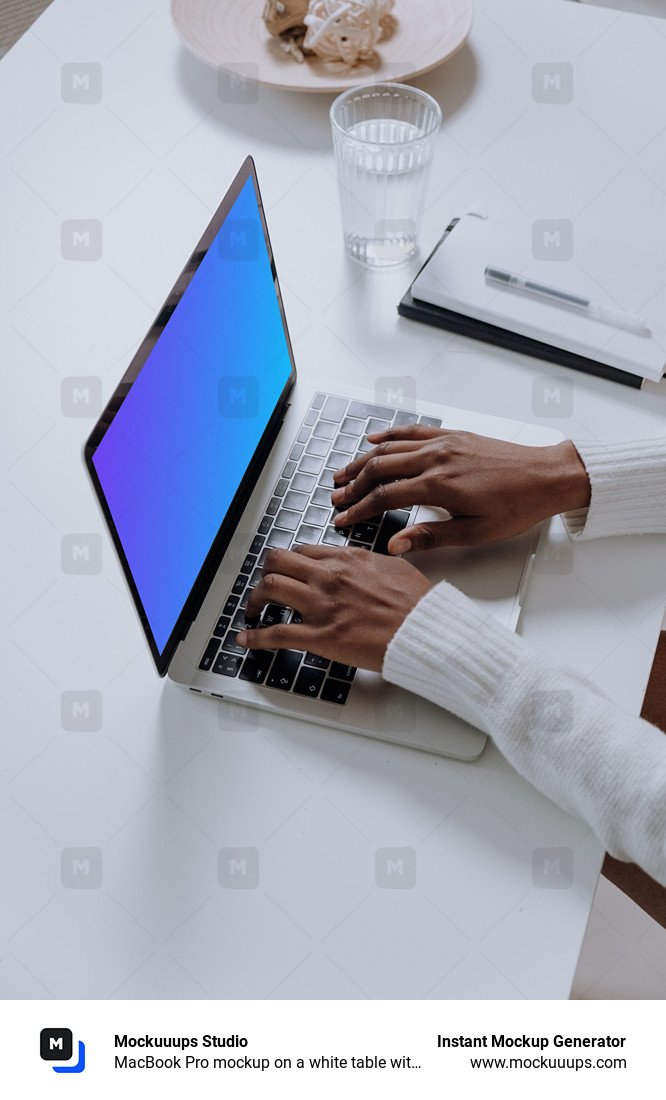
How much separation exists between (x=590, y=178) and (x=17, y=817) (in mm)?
941

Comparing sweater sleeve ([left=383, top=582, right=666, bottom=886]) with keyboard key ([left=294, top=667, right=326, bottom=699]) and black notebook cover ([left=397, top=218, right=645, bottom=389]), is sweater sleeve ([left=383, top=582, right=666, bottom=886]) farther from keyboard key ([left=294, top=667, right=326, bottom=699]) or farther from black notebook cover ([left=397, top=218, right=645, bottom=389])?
black notebook cover ([left=397, top=218, right=645, bottom=389])

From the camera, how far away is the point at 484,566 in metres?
0.82

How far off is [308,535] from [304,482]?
0.06 m

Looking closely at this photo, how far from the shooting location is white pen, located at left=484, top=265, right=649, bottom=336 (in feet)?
3.09

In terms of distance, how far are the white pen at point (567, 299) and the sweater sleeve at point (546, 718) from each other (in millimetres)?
389

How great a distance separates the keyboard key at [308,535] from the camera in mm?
832

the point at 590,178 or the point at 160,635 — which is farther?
the point at 590,178

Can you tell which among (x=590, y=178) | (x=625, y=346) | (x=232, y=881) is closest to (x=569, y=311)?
(x=625, y=346)

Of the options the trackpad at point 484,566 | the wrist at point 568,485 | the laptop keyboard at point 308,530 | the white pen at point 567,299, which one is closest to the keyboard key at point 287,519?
the laptop keyboard at point 308,530
